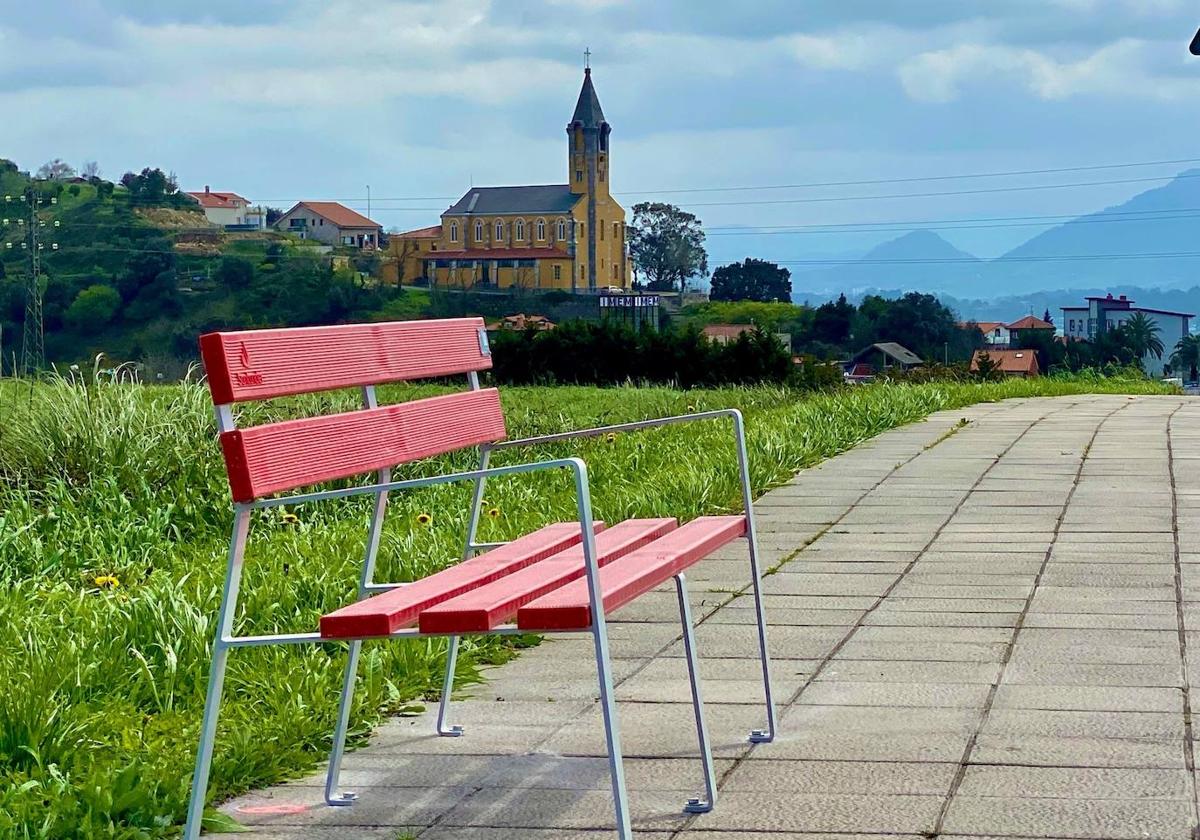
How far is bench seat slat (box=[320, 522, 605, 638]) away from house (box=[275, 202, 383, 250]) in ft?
591

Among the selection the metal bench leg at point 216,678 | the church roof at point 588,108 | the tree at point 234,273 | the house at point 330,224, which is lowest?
the metal bench leg at point 216,678

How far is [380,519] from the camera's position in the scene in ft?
12.0

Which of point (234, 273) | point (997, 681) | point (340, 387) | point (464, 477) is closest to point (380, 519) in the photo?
point (340, 387)

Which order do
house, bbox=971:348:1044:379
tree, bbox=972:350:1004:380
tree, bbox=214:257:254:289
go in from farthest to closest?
tree, bbox=214:257:254:289 < house, bbox=971:348:1044:379 < tree, bbox=972:350:1004:380

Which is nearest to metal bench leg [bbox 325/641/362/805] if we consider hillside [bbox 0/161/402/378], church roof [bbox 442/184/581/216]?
hillside [bbox 0/161/402/378]

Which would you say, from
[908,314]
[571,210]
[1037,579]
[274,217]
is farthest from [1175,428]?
[274,217]

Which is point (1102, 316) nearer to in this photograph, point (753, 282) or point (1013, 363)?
point (753, 282)

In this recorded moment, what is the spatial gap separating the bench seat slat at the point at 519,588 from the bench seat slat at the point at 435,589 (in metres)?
0.03

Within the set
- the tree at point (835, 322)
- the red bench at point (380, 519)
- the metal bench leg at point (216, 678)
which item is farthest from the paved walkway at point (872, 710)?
the tree at point (835, 322)

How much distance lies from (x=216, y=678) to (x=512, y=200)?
548 feet

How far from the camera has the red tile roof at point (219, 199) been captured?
183500mm

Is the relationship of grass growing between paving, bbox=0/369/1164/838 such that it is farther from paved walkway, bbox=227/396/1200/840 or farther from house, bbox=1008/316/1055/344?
house, bbox=1008/316/1055/344

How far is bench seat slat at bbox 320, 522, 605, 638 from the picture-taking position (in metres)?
2.79

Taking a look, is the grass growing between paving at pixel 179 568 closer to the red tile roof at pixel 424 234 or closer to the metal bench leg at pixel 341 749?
the metal bench leg at pixel 341 749
